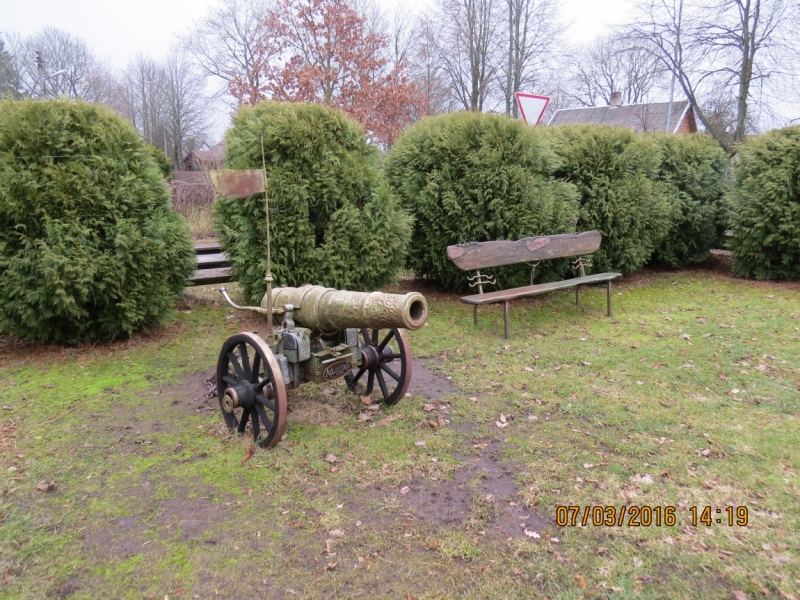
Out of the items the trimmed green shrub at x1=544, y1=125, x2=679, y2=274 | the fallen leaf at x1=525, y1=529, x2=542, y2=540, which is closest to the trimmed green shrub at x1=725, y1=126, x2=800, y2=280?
the trimmed green shrub at x1=544, y1=125, x2=679, y2=274

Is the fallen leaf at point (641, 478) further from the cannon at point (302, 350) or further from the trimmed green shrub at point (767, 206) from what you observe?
the trimmed green shrub at point (767, 206)

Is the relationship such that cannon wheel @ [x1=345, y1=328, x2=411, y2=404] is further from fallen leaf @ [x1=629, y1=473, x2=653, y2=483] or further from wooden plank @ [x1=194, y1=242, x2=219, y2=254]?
wooden plank @ [x1=194, y1=242, x2=219, y2=254]

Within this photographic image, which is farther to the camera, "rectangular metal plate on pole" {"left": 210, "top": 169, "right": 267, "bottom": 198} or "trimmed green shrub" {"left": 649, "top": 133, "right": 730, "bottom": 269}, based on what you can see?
"trimmed green shrub" {"left": 649, "top": 133, "right": 730, "bottom": 269}

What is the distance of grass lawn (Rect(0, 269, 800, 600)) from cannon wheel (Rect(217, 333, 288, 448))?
0.49 ft

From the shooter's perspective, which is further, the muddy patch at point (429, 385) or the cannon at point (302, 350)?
the muddy patch at point (429, 385)

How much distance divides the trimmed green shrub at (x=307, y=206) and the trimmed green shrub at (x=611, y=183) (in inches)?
145

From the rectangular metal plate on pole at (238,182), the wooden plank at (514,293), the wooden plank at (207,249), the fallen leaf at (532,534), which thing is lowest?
the fallen leaf at (532,534)

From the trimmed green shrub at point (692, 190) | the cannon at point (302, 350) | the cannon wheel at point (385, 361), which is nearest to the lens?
the cannon at point (302, 350)

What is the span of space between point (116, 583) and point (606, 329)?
19.7ft

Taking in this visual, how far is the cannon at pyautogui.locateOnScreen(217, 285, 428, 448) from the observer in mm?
3457

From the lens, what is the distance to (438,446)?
3.87m

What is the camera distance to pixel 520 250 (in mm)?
7484

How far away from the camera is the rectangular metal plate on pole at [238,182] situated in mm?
3983

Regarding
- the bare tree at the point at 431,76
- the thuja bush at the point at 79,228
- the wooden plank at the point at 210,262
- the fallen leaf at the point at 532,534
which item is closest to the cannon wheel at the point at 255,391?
the fallen leaf at the point at 532,534
